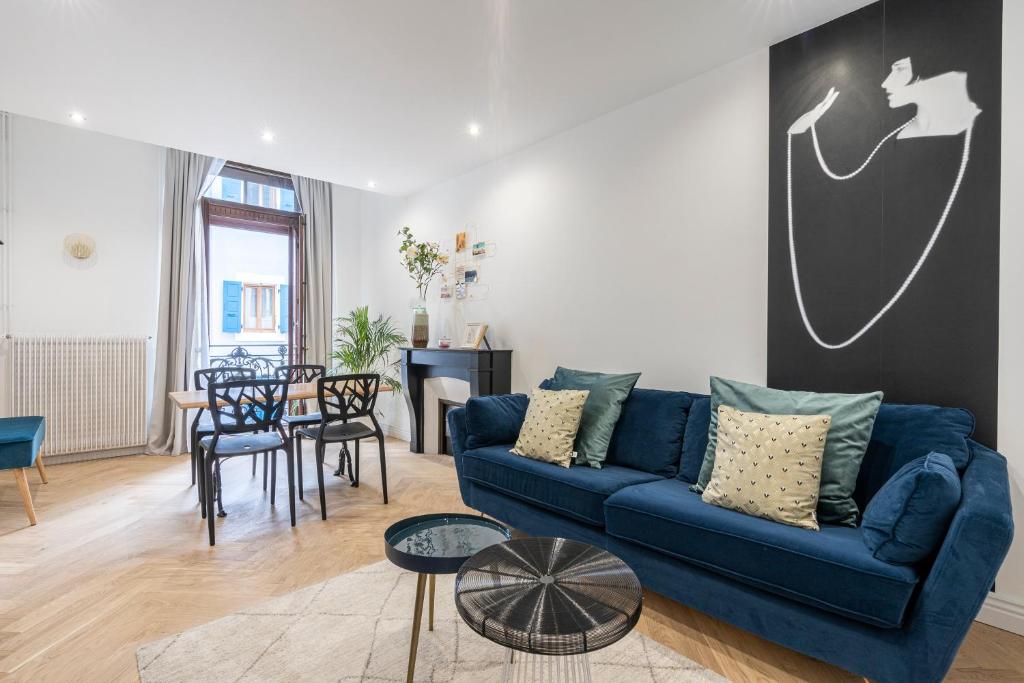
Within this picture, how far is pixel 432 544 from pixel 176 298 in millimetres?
4421

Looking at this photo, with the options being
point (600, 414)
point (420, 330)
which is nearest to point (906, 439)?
point (600, 414)

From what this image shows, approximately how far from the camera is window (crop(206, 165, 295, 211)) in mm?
5262

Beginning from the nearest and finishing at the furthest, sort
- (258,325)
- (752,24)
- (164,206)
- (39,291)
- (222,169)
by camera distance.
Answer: (752,24) → (39,291) → (164,206) → (222,169) → (258,325)

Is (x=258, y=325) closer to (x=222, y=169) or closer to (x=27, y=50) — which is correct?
(x=222, y=169)

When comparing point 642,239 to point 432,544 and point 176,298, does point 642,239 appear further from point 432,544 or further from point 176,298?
point 176,298

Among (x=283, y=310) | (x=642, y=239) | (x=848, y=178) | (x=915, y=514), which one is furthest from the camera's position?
(x=283, y=310)

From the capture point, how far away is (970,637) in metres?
1.95

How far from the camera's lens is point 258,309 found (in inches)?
222

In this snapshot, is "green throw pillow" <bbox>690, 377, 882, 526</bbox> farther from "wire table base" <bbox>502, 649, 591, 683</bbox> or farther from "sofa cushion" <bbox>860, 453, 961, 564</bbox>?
"wire table base" <bbox>502, 649, 591, 683</bbox>

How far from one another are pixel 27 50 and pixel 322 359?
3.65 metres

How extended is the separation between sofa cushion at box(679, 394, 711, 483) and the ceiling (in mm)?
1920

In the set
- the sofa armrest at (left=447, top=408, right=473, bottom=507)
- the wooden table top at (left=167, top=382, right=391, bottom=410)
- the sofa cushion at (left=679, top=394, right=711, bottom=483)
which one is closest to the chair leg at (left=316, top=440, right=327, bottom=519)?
the wooden table top at (left=167, top=382, right=391, bottom=410)

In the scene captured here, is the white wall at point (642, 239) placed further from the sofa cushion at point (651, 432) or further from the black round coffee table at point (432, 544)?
the black round coffee table at point (432, 544)

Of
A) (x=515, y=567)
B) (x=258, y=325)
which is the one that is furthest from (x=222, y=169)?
(x=515, y=567)
